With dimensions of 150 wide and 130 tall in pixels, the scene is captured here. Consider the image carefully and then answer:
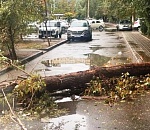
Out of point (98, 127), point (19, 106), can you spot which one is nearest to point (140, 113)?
point (98, 127)

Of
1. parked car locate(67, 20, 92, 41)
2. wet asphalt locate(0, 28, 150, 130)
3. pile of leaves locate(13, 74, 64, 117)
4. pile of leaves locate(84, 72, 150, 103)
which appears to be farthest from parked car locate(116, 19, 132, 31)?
pile of leaves locate(13, 74, 64, 117)

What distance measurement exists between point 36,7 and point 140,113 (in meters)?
12.6

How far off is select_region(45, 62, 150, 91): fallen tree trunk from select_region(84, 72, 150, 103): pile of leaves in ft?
0.44

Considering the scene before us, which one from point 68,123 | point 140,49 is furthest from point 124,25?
point 68,123

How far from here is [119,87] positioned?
9.25 metres

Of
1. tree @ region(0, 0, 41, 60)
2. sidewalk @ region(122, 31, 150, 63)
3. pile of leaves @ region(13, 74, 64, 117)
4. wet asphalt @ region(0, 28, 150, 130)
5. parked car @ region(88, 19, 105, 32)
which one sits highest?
tree @ region(0, 0, 41, 60)

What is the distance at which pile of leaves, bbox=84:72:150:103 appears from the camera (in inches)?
349

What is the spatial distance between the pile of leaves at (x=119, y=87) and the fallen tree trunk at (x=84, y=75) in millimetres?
134

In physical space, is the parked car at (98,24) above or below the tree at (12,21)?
below

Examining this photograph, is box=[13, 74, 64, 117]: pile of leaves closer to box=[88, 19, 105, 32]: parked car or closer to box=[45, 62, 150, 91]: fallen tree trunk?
box=[45, 62, 150, 91]: fallen tree trunk

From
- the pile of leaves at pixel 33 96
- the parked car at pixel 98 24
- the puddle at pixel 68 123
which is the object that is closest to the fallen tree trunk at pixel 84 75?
the pile of leaves at pixel 33 96

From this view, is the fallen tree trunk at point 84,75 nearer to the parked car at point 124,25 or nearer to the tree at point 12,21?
the tree at point 12,21

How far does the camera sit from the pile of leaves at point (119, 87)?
8867mm

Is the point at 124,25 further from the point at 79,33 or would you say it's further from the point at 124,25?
the point at 79,33
